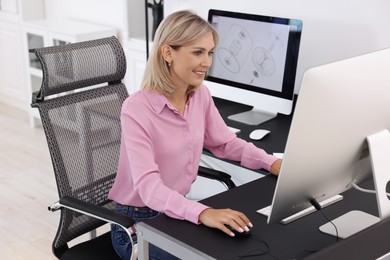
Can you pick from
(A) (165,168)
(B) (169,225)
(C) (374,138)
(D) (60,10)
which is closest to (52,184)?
(D) (60,10)

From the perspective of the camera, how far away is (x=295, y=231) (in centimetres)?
169

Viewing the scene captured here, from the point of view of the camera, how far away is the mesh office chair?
1992mm

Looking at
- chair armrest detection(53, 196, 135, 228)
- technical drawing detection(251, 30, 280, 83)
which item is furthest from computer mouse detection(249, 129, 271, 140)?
chair armrest detection(53, 196, 135, 228)

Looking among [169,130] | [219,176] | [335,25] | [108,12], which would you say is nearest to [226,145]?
[219,176]

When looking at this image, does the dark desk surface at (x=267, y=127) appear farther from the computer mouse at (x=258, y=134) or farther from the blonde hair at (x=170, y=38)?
the blonde hair at (x=170, y=38)

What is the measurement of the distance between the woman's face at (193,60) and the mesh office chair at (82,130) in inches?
A: 15.2

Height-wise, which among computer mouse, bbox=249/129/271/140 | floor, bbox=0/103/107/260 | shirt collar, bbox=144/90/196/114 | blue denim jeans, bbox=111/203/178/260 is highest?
shirt collar, bbox=144/90/196/114

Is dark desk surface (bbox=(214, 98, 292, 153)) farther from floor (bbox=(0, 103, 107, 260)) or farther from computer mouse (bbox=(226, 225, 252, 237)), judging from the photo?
floor (bbox=(0, 103, 107, 260))

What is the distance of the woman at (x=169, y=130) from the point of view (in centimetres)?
176

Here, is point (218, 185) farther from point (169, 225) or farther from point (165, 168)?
point (169, 225)

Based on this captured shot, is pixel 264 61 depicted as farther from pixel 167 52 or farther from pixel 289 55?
pixel 167 52

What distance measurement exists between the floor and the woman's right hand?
1576 mm

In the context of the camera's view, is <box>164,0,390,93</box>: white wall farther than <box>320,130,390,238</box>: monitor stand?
Yes

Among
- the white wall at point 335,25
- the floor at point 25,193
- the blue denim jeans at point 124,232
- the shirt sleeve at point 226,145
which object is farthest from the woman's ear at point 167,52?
the floor at point 25,193
